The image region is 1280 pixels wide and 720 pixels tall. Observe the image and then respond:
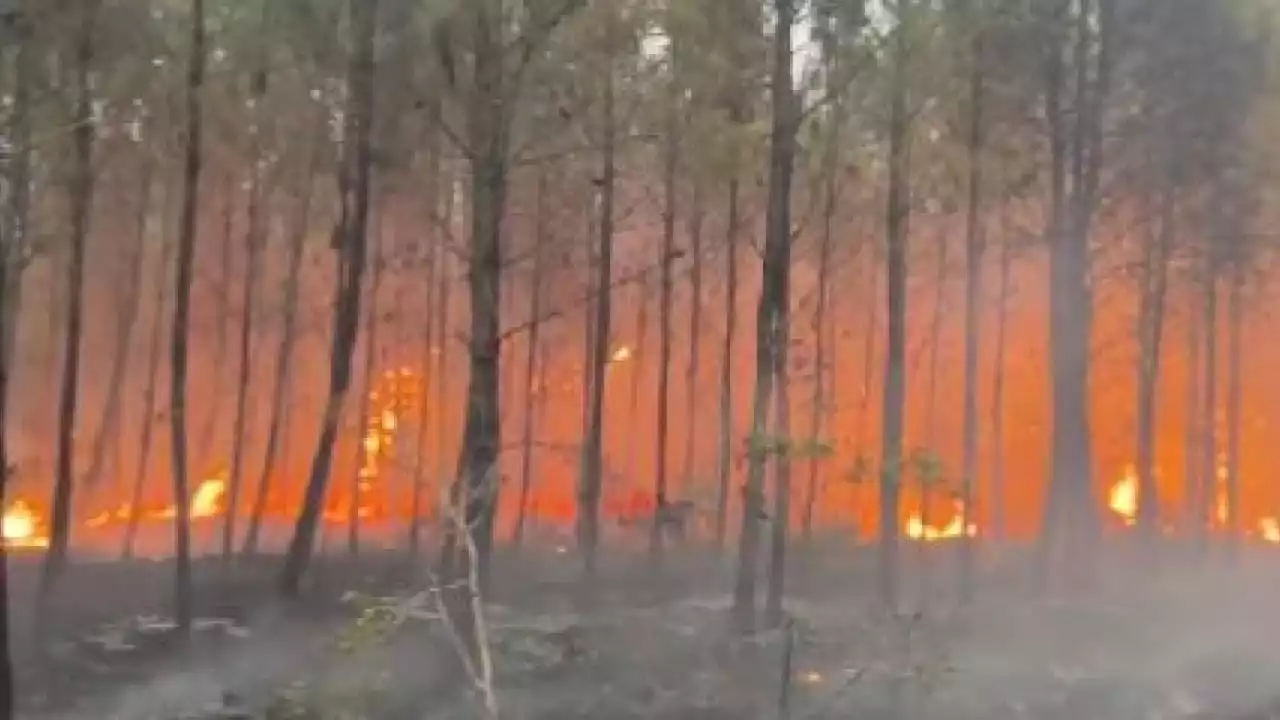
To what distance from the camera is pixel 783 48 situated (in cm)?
2136

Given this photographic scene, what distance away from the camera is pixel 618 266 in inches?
1694

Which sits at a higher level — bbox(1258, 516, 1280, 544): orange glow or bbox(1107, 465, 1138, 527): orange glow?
bbox(1107, 465, 1138, 527): orange glow

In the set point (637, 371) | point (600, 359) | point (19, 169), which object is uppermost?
point (19, 169)

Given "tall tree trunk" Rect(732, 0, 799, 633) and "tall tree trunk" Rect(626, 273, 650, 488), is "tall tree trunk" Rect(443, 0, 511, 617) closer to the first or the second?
"tall tree trunk" Rect(732, 0, 799, 633)

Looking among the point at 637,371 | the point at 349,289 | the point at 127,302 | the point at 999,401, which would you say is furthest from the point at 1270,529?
the point at 349,289

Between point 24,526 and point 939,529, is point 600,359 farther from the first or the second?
point 24,526

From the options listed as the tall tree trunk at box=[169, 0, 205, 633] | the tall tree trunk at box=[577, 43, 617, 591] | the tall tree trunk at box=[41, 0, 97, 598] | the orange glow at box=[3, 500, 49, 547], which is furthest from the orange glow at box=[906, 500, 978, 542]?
the tall tree trunk at box=[41, 0, 97, 598]

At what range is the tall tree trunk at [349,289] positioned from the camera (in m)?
21.3

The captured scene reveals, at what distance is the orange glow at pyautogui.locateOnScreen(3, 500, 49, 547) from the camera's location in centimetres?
3409

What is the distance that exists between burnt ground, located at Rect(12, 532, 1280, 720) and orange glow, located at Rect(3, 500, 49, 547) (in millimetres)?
4967

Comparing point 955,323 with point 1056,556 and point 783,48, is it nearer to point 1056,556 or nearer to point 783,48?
point 1056,556

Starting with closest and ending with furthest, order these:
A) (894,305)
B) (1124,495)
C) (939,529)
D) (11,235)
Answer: (11,235) < (894,305) < (939,529) < (1124,495)

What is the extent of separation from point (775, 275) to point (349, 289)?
5.92m

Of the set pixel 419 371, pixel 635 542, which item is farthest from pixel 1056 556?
pixel 419 371
